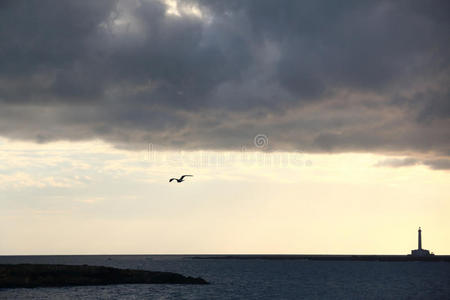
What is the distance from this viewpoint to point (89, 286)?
9594 cm

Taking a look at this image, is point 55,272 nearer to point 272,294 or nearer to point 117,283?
point 117,283

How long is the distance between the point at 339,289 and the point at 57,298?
5360cm

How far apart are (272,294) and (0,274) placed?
152ft

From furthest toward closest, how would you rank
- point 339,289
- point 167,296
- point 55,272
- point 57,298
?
1. point 339,289
2. point 55,272
3. point 167,296
4. point 57,298

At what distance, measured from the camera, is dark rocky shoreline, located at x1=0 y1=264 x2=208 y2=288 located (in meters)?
93.6

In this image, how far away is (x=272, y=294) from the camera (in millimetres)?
93375

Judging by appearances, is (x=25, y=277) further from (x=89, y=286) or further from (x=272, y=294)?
(x=272, y=294)

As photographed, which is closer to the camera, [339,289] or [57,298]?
[57,298]

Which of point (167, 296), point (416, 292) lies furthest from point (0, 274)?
point (416, 292)

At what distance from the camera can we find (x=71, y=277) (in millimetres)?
97875

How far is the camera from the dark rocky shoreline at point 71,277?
307 feet

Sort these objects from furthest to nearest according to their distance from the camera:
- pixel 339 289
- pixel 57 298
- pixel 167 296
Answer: pixel 339 289 → pixel 167 296 → pixel 57 298

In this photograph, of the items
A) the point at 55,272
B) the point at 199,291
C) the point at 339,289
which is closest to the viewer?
the point at 199,291

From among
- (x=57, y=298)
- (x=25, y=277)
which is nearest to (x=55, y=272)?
(x=25, y=277)
